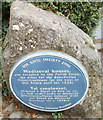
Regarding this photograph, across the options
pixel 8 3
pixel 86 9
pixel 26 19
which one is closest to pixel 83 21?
pixel 86 9

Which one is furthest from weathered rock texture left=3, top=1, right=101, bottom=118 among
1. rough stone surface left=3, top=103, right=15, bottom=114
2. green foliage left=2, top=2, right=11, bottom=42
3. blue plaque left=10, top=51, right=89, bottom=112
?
green foliage left=2, top=2, right=11, bottom=42

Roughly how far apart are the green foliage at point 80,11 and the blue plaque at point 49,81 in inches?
38.1

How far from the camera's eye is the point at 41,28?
2689mm

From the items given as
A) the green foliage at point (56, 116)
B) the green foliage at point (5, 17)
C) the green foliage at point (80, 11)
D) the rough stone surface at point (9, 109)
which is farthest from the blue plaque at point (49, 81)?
the green foliage at point (5, 17)

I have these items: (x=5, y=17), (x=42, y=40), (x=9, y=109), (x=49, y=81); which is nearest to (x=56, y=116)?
(x=49, y=81)

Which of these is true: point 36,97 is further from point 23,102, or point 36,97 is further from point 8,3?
point 8,3

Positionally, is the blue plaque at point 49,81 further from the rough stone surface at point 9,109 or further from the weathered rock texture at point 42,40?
the rough stone surface at point 9,109

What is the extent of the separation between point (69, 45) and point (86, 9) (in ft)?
4.48

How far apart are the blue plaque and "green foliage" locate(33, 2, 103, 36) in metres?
0.97

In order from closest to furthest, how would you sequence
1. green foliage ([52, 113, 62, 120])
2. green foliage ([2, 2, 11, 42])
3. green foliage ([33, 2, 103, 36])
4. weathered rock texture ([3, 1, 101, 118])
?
weathered rock texture ([3, 1, 101, 118]) < green foliage ([52, 113, 62, 120]) < green foliage ([33, 2, 103, 36]) < green foliage ([2, 2, 11, 42])

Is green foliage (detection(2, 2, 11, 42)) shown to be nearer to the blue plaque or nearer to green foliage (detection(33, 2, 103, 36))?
green foliage (detection(33, 2, 103, 36))

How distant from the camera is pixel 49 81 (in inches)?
114

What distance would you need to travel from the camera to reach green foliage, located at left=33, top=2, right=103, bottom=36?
352cm

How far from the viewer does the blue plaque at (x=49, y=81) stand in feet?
8.97
